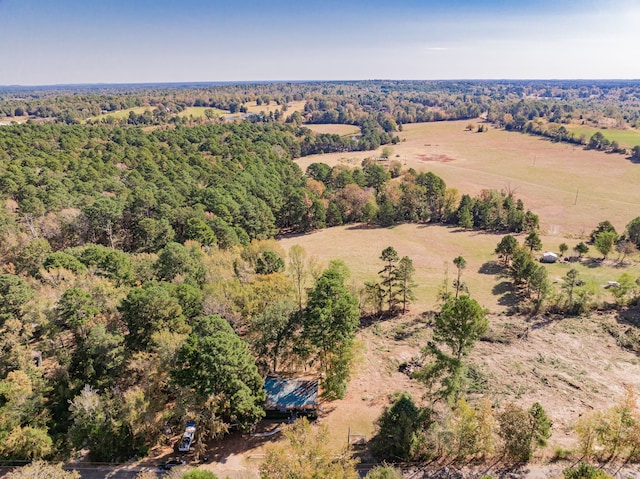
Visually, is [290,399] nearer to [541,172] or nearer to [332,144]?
[541,172]

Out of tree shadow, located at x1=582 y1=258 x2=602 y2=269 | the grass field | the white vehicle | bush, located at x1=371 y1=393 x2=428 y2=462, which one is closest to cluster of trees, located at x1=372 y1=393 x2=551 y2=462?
bush, located at x1=371 y1=393 x2=428 y2=462

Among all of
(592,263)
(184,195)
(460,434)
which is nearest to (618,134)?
(592,263)

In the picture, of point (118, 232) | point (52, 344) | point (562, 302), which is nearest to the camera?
Answer: point (52, 344)

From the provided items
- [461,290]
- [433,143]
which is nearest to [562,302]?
[461,290]

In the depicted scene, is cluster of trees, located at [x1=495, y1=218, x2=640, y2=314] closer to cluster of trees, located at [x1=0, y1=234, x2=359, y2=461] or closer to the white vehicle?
cluster of trees, located at [x1=0, y1=234, x2=359, y2=461]

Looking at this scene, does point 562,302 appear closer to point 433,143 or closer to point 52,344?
point 52,344

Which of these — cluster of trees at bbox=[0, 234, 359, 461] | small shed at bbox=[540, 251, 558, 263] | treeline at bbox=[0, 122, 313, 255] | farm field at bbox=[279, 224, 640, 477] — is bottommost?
farm field at bbox=[279, 224, 640, 477]

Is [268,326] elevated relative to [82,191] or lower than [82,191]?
lower
